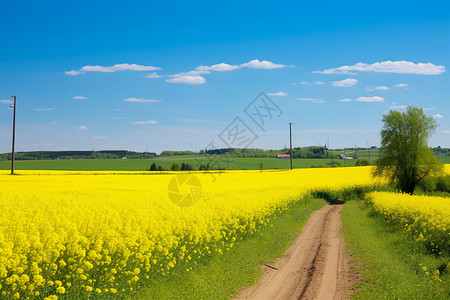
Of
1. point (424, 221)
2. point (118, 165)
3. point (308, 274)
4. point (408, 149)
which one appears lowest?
point (308, 274)

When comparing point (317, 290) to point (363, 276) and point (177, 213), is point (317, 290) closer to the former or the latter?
point (363, 276)

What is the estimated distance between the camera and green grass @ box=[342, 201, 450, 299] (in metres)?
8.95

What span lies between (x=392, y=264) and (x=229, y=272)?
5148 mm

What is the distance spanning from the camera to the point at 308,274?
11.0m

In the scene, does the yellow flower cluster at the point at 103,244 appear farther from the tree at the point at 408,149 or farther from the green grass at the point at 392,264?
the tree at the point at 408,149

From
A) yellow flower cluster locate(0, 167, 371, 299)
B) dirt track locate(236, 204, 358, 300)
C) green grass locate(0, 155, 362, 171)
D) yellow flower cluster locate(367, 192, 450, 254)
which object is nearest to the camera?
yellow flower cluster locate(0, 167, 371, 299)

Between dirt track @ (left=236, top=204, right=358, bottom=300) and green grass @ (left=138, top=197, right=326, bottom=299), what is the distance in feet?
1.24

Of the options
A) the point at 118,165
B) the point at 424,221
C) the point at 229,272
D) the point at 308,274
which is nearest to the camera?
the point at 229,272

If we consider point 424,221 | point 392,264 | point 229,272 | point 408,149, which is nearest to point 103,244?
point 229,272

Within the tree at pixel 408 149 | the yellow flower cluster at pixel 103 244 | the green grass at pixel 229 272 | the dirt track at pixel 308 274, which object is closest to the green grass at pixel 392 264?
the dirt track at pixel 308 274

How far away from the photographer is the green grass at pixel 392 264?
895 centimetres

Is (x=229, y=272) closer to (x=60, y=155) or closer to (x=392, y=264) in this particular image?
(x=392, y=264)

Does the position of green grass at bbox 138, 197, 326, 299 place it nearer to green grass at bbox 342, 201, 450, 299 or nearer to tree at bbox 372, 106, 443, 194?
green grass at bbox 342, 201, 450, 299

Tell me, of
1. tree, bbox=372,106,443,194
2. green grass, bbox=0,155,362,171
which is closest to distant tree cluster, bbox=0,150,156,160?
green grass, bbox=0,155,362,171
